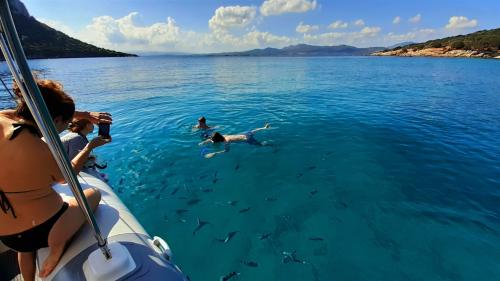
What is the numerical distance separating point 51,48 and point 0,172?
14640 centimetres

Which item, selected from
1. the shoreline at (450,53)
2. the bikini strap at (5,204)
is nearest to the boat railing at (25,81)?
the bikini strap at (5,204)

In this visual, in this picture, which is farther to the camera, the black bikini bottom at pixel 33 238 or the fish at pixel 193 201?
the fish at pixel 193 201

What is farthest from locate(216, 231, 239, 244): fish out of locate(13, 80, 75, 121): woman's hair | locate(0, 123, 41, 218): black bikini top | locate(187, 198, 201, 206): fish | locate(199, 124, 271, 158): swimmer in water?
locate(199, 124, 271, 158): swimmer in water

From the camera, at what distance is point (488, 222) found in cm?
667

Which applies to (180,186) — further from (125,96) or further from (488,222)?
(125,96)

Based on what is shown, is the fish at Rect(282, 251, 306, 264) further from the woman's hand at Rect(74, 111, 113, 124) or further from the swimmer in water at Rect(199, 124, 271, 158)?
the swimmer in water at Rect(199, 124, 271, 158)

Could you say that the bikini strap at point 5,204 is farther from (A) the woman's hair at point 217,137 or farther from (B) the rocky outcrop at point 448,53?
(B) the rocky outcrop at point 448,53

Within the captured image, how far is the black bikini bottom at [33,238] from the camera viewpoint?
3074 millimetres

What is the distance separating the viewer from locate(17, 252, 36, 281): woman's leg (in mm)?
3463

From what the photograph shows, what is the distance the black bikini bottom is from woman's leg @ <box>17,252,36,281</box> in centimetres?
27

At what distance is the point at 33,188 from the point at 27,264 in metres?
1.45

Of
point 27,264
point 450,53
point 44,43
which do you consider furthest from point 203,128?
point 44,43

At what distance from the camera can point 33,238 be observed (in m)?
3.17

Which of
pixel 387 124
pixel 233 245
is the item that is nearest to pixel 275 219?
pixel 233 245
